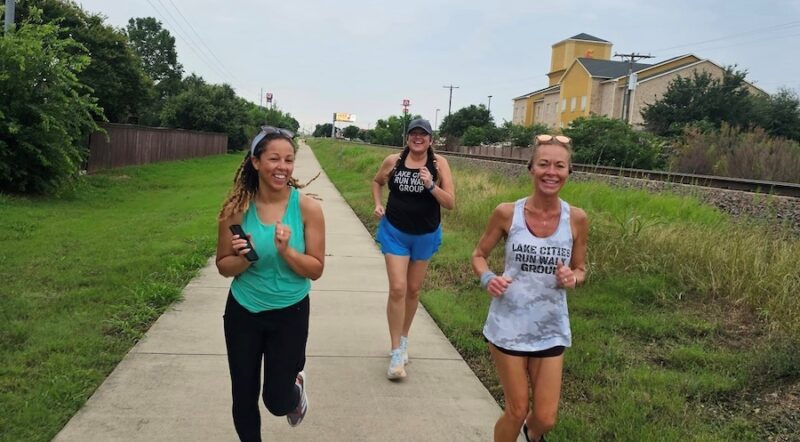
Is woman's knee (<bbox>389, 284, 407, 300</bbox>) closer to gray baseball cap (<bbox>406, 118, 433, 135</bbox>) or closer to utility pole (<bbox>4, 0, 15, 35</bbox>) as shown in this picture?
gray baseball cap (<bbox>406, 118, 433, 135</bbox>)

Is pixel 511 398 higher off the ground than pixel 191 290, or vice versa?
pixel 511 398

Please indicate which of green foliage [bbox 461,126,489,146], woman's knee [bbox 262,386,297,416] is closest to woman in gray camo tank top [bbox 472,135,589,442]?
woman's knee [bbox 262,386,297,416]

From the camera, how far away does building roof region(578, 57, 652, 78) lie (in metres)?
60.7

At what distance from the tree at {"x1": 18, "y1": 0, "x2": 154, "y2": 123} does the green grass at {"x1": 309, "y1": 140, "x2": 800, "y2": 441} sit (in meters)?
21.7

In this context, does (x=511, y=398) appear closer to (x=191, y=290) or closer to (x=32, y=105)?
(x=191, y=290)

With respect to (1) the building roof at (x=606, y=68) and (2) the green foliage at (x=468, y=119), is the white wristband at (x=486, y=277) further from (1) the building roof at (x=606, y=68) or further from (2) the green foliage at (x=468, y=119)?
(2) the green foliage at (x=468, y=119)

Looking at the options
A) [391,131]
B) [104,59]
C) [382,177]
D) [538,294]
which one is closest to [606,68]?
[391,131]

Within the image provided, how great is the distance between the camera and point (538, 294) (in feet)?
9.18

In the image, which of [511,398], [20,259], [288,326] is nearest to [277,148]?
[288,326]

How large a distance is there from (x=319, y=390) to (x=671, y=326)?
9.95 ft

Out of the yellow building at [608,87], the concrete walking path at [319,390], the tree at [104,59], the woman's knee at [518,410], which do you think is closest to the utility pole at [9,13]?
the concrete walking path at [319,390]

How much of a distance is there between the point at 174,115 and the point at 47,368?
43.0m

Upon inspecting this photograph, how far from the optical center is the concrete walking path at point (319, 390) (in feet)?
11.3

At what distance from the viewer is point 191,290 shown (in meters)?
6.40
